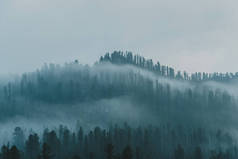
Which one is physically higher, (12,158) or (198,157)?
(12,158)

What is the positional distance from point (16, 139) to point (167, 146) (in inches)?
3046

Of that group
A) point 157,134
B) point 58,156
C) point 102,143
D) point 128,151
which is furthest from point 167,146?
point 128,151

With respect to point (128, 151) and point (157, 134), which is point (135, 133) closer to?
point (157, 134)

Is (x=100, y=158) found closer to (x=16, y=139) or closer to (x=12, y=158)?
(x=16, y=139)

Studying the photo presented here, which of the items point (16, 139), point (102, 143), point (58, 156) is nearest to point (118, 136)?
point (102, 143)

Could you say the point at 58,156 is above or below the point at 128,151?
below

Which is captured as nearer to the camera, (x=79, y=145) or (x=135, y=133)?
(x=79, y=145)

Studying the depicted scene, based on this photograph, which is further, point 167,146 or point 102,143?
point 167,146

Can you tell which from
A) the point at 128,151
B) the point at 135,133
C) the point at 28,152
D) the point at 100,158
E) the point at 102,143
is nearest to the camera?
the point at 128,151

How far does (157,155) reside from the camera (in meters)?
170

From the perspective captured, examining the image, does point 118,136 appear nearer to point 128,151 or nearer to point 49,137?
point 49,137

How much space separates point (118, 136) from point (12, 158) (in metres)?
99.2

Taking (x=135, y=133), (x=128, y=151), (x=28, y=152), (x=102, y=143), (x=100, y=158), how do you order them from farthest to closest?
(x=135, y=133)
(x=102, y=143)
(x=100, y=158)
(x=28, y=152)
(x=128, y=151)

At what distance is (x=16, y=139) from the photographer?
198 m
